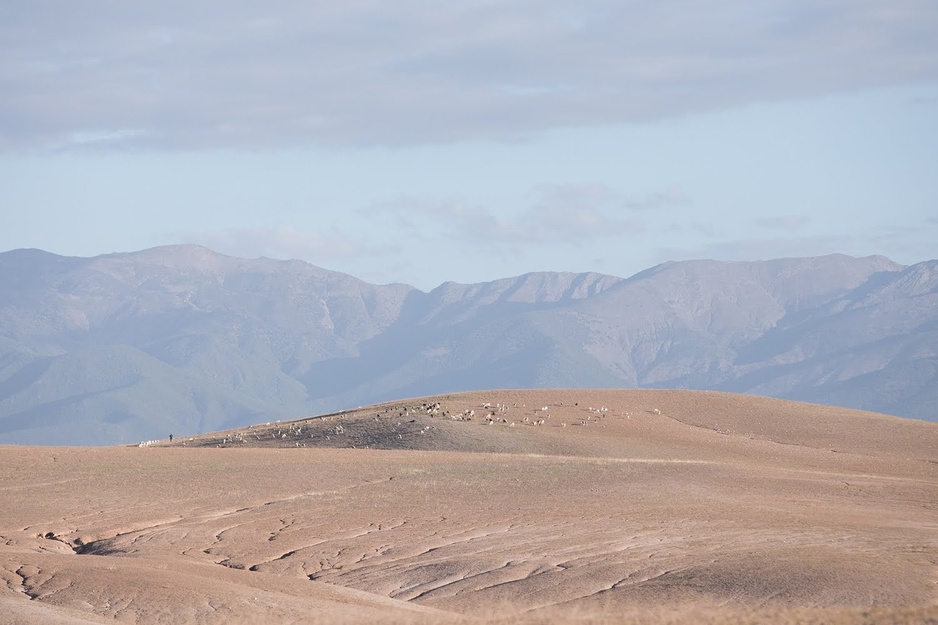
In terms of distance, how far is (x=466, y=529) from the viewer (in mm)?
31094

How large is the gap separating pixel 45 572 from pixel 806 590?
14819mm

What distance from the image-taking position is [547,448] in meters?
49.4

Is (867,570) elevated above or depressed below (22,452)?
below

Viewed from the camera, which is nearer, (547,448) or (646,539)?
(646,539)

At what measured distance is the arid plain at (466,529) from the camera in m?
22.5

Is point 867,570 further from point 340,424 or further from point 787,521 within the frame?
point 340,424

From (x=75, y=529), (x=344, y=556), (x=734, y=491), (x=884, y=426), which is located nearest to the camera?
(x=344, y=556)

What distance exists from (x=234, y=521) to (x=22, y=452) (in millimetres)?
14931

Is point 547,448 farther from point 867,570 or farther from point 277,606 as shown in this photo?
point 277,606

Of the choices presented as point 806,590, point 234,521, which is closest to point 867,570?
point 806,590

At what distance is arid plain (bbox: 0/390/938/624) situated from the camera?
888 inches

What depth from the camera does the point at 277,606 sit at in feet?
72.4

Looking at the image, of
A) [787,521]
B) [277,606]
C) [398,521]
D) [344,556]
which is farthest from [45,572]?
[787,521]

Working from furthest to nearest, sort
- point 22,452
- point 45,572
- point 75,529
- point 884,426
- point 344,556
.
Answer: point 884,426 < point 22,452 < point 75,529 < point 344,556 < point 45,572
